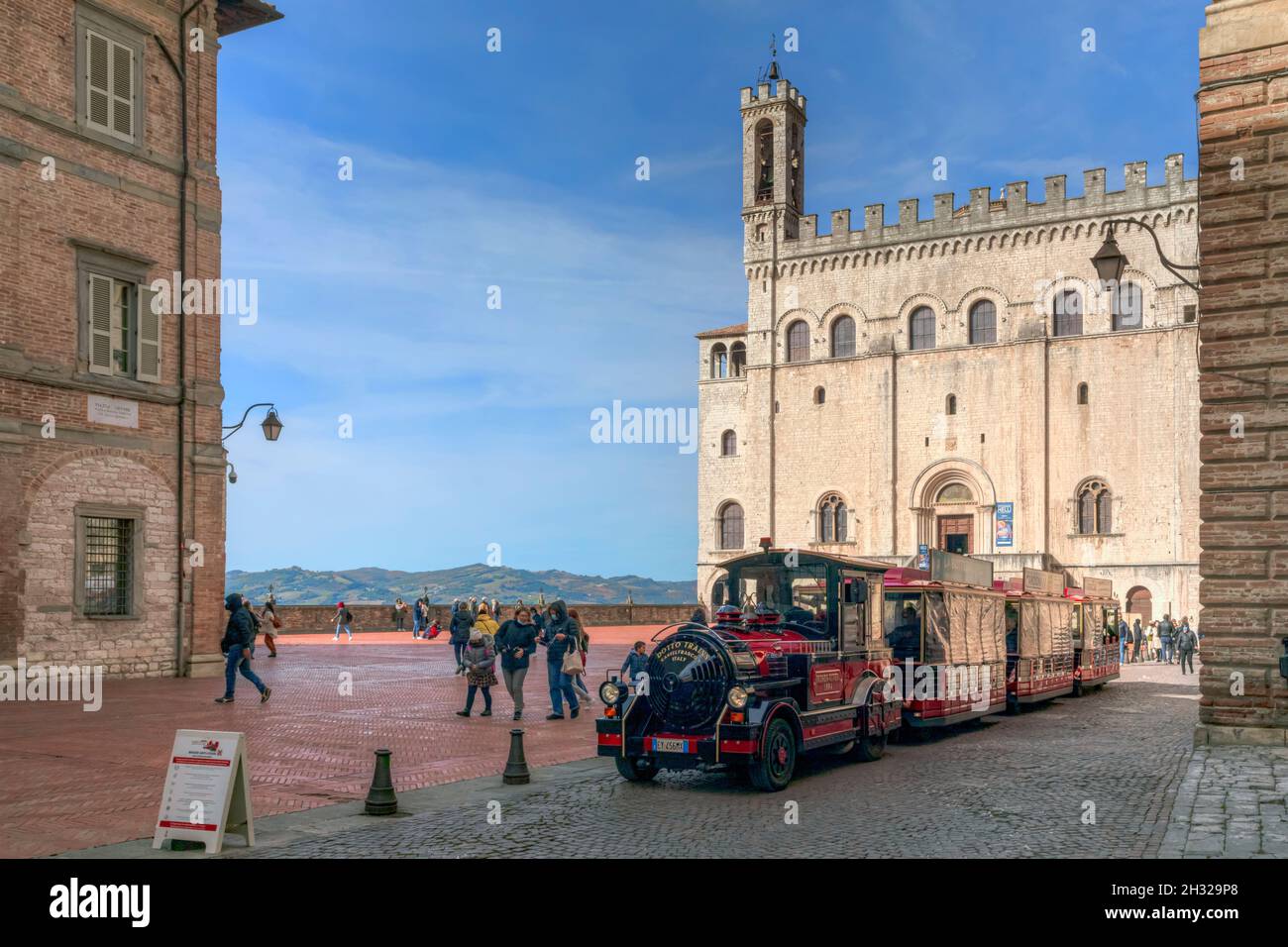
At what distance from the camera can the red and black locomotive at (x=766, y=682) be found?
36.4 ft

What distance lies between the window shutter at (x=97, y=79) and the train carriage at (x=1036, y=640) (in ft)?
58.5

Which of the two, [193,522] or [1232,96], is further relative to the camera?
[193,522]

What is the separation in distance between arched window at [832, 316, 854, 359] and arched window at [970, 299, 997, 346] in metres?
4.87

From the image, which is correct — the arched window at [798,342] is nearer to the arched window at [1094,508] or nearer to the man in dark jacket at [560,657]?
the arched window at [1094,508]

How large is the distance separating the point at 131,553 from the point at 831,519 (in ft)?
104

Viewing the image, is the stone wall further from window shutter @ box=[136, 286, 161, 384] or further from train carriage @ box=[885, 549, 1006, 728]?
train carriage @ box=[885, 549, 1006, 728]

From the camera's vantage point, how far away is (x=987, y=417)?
45.2 metres

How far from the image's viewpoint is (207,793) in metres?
8.09

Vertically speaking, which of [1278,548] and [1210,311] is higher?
[1210,311]
